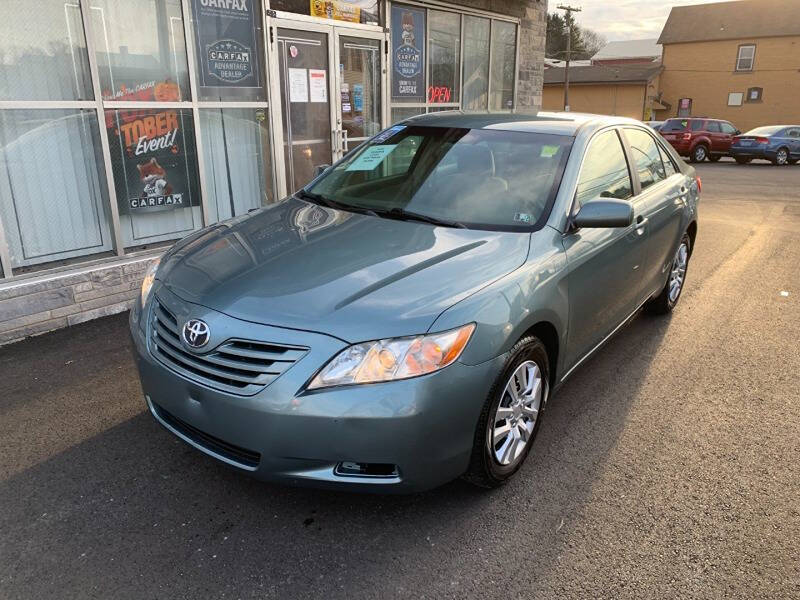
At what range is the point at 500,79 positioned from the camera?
1027cm

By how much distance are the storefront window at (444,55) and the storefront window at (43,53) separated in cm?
496

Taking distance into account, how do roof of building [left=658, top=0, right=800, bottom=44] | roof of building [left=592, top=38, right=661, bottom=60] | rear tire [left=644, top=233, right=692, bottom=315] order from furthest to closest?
roof of building [left=592, top=38, right=661, bottom=60] < roof of building [left=658, top=0, right=800, bottom=44] < rear tire [left=644, top=233, right=692, bottom=315]

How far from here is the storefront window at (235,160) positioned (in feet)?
20.8

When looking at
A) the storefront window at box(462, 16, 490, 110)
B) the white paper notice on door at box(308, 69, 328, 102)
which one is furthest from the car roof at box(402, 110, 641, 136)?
the storefront window at box(462, 16, 490, 110)

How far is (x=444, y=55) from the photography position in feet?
29.8

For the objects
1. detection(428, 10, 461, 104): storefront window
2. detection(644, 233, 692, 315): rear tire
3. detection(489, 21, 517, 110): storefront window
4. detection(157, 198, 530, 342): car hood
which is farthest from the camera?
detection(489, 21, 517, 110): storefront window

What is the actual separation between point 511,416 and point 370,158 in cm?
210

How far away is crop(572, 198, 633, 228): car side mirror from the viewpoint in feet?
10.4

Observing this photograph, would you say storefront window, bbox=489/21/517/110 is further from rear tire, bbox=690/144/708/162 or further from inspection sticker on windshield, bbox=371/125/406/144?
rear tire, bbox=690/144/708/162

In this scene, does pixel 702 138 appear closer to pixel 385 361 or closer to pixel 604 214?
pixel 604 214

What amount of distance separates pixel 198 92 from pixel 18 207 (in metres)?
1.98

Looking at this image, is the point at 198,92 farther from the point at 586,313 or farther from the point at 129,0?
the point at 586,313

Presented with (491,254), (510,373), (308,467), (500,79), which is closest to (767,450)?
(510,373)

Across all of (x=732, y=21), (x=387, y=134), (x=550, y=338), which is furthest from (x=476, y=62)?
(x=732, y=21)
